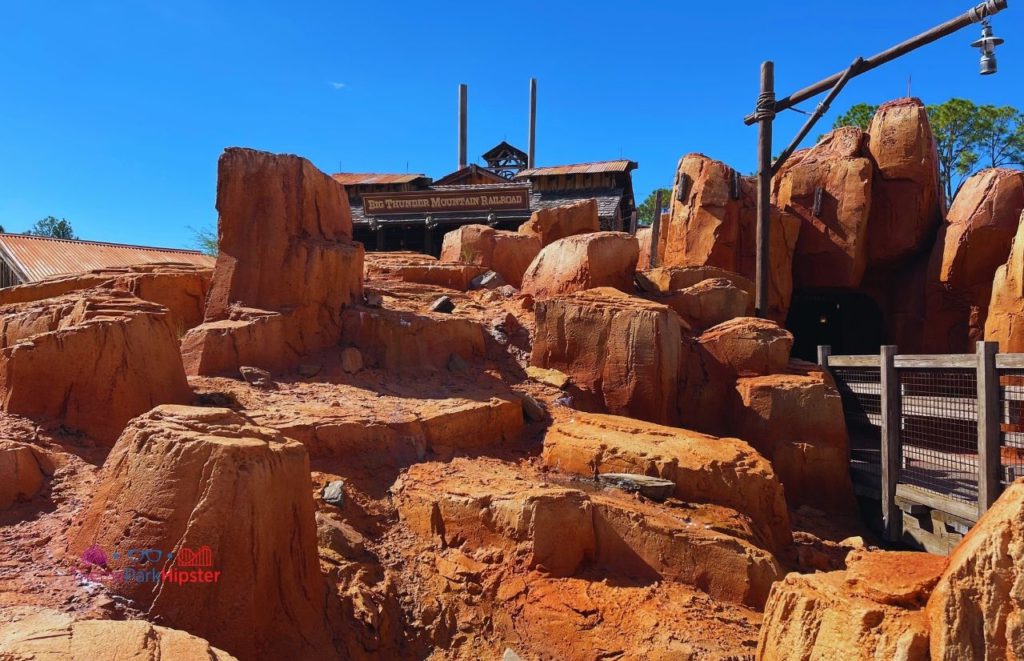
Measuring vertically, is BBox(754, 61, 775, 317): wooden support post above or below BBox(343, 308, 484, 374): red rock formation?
above

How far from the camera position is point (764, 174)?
31.7ft

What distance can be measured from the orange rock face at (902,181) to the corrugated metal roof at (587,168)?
7931mm

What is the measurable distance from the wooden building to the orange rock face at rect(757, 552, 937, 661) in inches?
651

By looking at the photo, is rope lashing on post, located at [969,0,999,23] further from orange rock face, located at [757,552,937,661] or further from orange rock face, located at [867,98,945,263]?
orange rock face, located at [757,552,937,661]

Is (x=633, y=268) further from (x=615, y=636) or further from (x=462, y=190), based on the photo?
(x=462, y=190)

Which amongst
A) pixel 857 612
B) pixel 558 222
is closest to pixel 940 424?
pixel 857 612

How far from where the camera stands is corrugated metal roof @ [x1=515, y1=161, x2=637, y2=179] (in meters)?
19.7

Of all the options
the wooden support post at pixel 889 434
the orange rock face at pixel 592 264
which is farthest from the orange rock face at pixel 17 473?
the wooden support post at pixel 889 434

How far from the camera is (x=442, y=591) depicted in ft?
15.1

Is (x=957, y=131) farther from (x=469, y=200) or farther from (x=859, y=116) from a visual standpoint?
(x=469, y=200)

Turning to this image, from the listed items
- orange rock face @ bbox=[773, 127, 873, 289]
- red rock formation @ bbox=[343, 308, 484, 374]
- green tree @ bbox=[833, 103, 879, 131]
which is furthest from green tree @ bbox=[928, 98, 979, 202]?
red rock formation @ bbox=[343, 308, 484, 374]

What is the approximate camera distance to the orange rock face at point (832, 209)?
1234cm

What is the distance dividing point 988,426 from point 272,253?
7382mm

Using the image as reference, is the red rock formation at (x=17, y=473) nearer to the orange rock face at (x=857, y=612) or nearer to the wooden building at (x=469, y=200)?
the orange rock face at (x=857, y=612)
